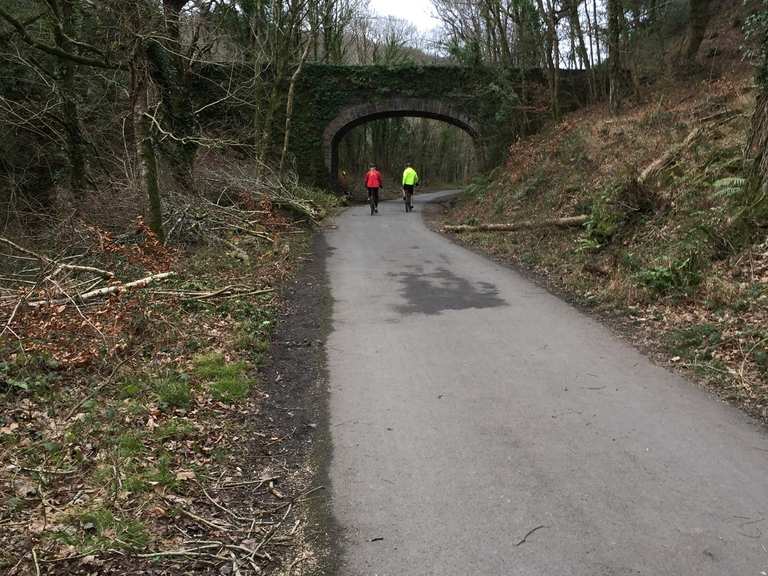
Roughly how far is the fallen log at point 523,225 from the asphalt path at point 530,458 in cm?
493

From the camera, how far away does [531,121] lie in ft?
81.2

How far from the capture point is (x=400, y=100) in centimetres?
2586

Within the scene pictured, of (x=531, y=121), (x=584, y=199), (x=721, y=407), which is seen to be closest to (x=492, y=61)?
(x=531, y=121)

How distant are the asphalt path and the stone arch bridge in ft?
61.5

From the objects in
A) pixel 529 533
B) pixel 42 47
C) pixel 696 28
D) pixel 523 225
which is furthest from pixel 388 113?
pixel 529 533

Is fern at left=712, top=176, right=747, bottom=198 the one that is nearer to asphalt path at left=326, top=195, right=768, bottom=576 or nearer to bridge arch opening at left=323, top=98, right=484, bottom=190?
asphalt path at left=326, top=195, right=768, bottom=576

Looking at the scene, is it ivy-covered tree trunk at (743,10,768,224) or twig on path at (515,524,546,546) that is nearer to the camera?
twig on path at (515,524,546,546)

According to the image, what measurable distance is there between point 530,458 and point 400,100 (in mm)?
23089

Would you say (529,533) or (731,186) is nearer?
(529,533)

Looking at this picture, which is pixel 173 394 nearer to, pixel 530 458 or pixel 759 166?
pixel 530 458

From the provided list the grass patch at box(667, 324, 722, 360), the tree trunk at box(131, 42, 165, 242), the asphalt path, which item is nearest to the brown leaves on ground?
the asphalt path

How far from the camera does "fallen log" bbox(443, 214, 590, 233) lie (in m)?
13.0

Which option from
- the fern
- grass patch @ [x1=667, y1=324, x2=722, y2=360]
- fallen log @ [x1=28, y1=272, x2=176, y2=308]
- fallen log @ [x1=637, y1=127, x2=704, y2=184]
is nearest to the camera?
grass patch @ [x1=667, y1=324, x2=722, y2=360]

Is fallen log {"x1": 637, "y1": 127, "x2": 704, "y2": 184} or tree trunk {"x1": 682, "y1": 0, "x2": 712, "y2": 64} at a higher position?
tree trunk {"x1": 682, "y1": 0, "x2": 712, "y2": 64}
